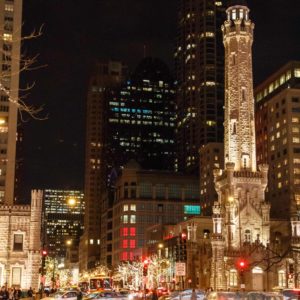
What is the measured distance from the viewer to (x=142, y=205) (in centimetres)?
18375

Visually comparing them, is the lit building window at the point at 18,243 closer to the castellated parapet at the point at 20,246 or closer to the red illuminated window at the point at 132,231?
the castellated parapet at the point at 20,246

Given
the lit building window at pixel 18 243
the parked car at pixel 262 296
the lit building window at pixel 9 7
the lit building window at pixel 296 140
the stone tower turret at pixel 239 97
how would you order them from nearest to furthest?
1. the parked car at pixel 262 296
2. the lit building window at pixel 18 243
3. the stone tower turret at pixel 239 97
4. the lit building window at pixel 9 7
5. the lit building window at pixel 296 140

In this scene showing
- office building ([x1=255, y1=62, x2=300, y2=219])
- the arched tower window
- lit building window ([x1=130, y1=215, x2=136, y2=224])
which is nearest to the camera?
the arched tower window

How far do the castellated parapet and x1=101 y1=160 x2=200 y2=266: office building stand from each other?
102 m

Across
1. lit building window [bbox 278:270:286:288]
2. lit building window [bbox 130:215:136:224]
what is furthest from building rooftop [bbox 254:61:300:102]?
lit building window [bbox 278:270:286:288]

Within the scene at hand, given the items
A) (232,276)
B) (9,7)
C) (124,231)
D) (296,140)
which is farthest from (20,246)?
(296,140)

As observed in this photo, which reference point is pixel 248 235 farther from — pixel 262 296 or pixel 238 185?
pixel 262 296

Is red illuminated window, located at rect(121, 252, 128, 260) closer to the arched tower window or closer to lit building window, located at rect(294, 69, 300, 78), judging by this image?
lit building window, located at rect(294, 69, 300, 78)

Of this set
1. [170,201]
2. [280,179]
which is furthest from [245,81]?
[170,201]

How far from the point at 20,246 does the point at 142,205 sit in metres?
108

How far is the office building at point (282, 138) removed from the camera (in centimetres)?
16650

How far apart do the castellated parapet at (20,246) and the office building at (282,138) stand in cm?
9413

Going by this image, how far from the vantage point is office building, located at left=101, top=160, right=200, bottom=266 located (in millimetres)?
181125

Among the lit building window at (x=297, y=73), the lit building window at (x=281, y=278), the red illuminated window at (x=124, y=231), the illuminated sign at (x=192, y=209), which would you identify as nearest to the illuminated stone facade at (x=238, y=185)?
the lit building window at (x=281, y=278)
